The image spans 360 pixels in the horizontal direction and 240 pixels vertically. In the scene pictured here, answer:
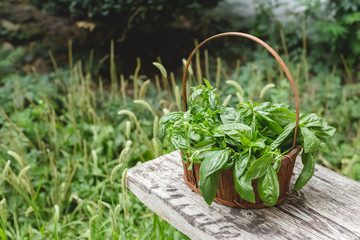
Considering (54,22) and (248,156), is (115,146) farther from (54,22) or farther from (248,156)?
(54,22)

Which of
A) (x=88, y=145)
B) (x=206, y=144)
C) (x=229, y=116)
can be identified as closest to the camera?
(x=206, y=144)

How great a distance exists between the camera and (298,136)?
1.21 meters

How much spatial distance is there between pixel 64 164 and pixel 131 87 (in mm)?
1528

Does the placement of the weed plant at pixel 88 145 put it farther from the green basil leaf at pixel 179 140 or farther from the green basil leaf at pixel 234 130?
the green basil leaf at pixel 234 130

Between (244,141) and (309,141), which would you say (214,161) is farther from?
(309,141)

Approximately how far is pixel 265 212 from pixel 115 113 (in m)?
1.88

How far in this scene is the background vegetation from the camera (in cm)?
197

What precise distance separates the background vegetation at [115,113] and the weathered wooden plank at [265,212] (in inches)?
6.7

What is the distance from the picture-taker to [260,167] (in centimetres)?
109

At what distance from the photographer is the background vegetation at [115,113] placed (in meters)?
1.97

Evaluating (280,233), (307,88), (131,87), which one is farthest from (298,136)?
(131,87)

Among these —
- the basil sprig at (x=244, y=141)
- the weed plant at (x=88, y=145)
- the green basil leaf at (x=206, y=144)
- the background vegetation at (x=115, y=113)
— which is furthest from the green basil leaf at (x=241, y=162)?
the weed plant at (x=88, y=145)

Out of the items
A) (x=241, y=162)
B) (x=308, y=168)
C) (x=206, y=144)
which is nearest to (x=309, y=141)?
(x=308, y=168)

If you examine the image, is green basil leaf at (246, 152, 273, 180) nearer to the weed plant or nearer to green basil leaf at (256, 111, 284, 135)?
green basil leaf at (256, 111, 284, 135)
